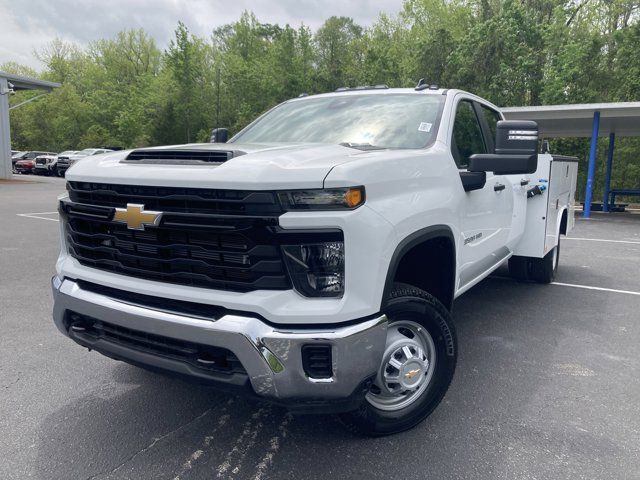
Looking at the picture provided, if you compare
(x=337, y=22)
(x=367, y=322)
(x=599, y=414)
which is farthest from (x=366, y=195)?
(x=337, y=22)

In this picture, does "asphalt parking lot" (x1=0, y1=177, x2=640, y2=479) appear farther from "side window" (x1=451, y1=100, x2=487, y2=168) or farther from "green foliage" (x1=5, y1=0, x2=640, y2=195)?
"green foliage" (x1=5, y1=0, x2=640, y2=195)

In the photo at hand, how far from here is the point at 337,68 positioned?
3916 centimetres

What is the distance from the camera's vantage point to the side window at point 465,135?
3578 millimetres

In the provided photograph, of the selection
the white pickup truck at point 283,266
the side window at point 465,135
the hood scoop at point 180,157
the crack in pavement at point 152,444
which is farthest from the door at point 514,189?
the crack in pavement at point 152,444

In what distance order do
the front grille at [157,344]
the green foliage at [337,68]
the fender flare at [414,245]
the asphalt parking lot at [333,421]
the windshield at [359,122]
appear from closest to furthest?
1. the front grille at [157,344]
2. the fender flare at [414,245]
3. the asphalt parking lot at [333,421]
4. the windshield at [359,122]
5. the green foliage at [337,68]

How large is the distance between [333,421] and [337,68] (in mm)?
38894

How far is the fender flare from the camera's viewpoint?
2.41 m

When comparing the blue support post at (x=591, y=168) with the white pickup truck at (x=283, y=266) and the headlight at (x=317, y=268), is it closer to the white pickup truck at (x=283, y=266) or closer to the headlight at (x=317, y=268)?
the white pickup truck at (x=283, y=266)

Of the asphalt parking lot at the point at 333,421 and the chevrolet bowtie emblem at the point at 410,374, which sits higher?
the chevrolet bowtie emblem at the point at 410,374

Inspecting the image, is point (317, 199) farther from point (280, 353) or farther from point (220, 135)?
point (220, 135)

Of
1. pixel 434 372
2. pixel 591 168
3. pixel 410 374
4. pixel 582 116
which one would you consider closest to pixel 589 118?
pixel 582 116

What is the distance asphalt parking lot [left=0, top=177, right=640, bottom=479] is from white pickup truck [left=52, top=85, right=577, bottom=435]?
0.93 feet

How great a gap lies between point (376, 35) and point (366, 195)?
4536 centimetres

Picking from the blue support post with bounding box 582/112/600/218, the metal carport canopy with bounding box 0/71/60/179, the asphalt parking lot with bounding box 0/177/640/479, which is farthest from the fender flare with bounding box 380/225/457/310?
the metal carport canopy with bounding box 0/71/60/179
